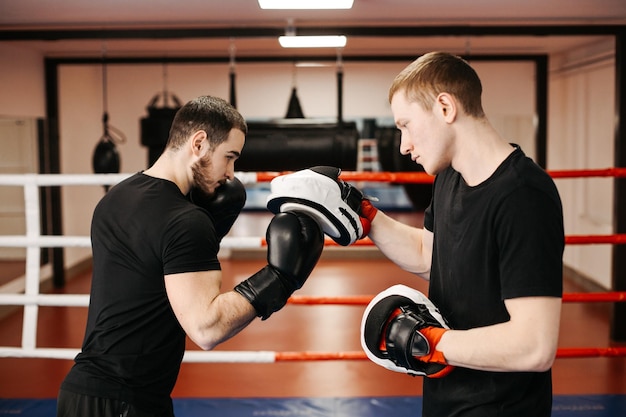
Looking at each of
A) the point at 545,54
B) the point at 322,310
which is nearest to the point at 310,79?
the point at 545,54

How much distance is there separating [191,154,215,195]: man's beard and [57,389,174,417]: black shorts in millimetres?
540

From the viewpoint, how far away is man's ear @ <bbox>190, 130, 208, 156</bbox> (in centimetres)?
152

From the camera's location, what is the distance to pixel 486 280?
1256 millimetres

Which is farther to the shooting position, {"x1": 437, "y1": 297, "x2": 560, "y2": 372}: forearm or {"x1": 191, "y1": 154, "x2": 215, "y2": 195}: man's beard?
{"x1": 191, "y1": 154, "x2": 215, "y2": 195}: man's beard

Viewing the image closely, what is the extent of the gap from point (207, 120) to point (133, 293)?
1.44 ft

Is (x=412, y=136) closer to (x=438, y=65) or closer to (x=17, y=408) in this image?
(x=438, y=65)

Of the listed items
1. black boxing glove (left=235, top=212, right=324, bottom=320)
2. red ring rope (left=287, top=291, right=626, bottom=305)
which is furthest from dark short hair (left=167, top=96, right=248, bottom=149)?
red ring rope (left=287, top=291, right=626, bottom=305)

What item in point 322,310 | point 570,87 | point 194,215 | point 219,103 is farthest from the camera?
point 570,87

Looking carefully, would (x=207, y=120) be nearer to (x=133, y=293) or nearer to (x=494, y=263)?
(x=133, y=293)

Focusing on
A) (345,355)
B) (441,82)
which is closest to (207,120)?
(441,82)

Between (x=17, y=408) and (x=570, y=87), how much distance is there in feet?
19.0

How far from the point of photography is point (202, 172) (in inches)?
61.0

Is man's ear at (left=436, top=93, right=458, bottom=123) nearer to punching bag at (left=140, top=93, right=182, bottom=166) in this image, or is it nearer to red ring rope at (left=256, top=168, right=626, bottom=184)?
red ring rope at (left=256, top=168, right=626, bottom=184)

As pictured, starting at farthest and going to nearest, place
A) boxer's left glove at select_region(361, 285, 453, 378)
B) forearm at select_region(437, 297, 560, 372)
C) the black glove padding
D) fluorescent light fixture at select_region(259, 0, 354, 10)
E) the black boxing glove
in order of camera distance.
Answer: fluorescent light fixture at select_region(259, 0, 354, 10) < the black glove padding < the black boxing glove < boxer's left glove at select_region(361, 285, 453, 378) < forearm at select_region(437, 297, 560, 372)
